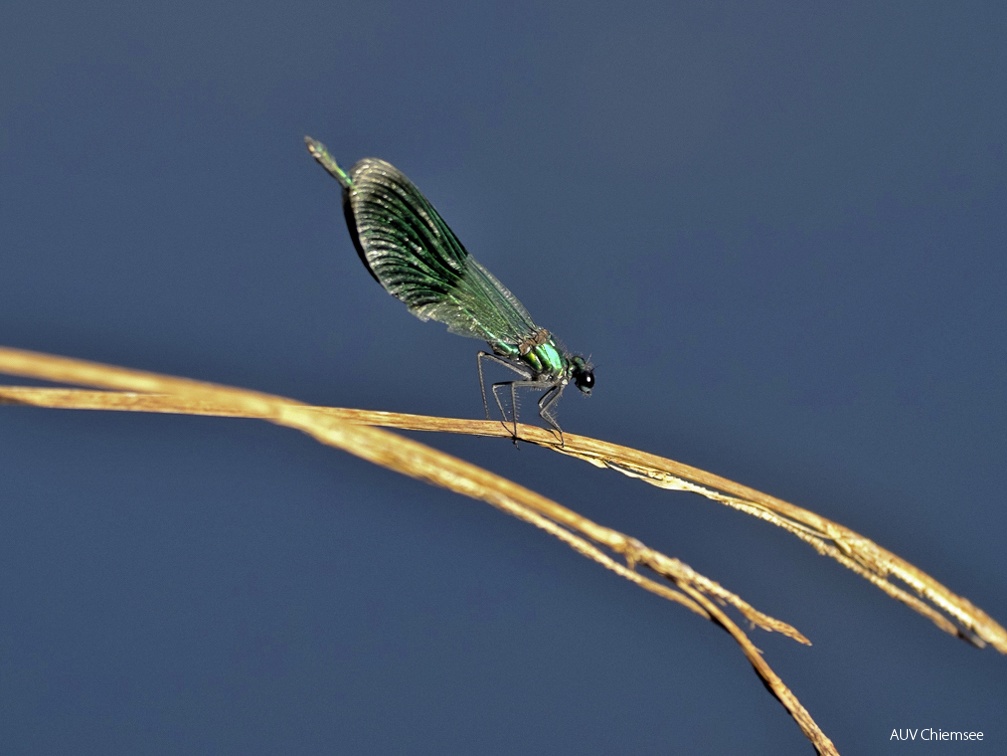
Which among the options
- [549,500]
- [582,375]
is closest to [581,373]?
[582,375]

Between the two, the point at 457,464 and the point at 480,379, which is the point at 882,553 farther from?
the point at 480,379

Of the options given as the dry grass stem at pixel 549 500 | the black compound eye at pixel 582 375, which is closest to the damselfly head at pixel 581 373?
the black compound eye at pixel 582 375

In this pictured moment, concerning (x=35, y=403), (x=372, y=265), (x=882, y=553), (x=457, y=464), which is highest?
(x=372, y=265)

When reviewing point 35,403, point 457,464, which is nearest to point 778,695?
point 457,464

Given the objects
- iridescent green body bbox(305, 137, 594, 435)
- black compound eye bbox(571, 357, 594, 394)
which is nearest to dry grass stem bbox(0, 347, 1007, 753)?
iridescent green body bbox(305, 137, 594, 435)

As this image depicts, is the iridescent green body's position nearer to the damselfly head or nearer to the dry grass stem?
the damselfly head

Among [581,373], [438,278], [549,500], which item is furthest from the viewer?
[581,373]

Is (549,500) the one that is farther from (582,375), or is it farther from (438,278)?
(582,375)

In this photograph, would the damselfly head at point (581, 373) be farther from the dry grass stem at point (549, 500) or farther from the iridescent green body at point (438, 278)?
the dry grass stem at point (549, 500)
